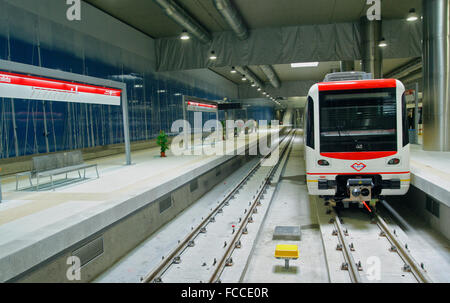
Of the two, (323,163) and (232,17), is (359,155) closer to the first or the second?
(323,163)

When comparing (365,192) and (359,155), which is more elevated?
(359,155)

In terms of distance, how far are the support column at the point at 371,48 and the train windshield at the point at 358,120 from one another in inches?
423

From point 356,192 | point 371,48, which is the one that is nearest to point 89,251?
point 356,192

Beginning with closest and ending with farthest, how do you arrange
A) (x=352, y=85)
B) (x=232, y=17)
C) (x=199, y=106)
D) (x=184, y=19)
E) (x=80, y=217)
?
(x=80, y=217), (x=352, y=85), (x=232, y=17), (x=184, y=19), (x=199, y=106)

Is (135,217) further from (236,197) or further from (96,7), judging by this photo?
(96,7)

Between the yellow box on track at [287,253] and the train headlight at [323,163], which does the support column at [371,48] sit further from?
the yellow box on track at [287,253]

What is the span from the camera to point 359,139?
6828mm

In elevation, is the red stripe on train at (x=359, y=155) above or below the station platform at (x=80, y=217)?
above

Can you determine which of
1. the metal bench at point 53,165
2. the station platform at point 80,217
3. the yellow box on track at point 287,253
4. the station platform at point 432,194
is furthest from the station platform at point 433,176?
the metal bench at point 53,165

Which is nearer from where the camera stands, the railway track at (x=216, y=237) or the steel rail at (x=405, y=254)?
the steel rail at (x=405, y=254)

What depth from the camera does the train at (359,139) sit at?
6.75 m

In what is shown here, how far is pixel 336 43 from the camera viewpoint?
58.7 feet

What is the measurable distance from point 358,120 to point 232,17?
9705 millimetres

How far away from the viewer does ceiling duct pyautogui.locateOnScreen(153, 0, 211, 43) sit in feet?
44.1
